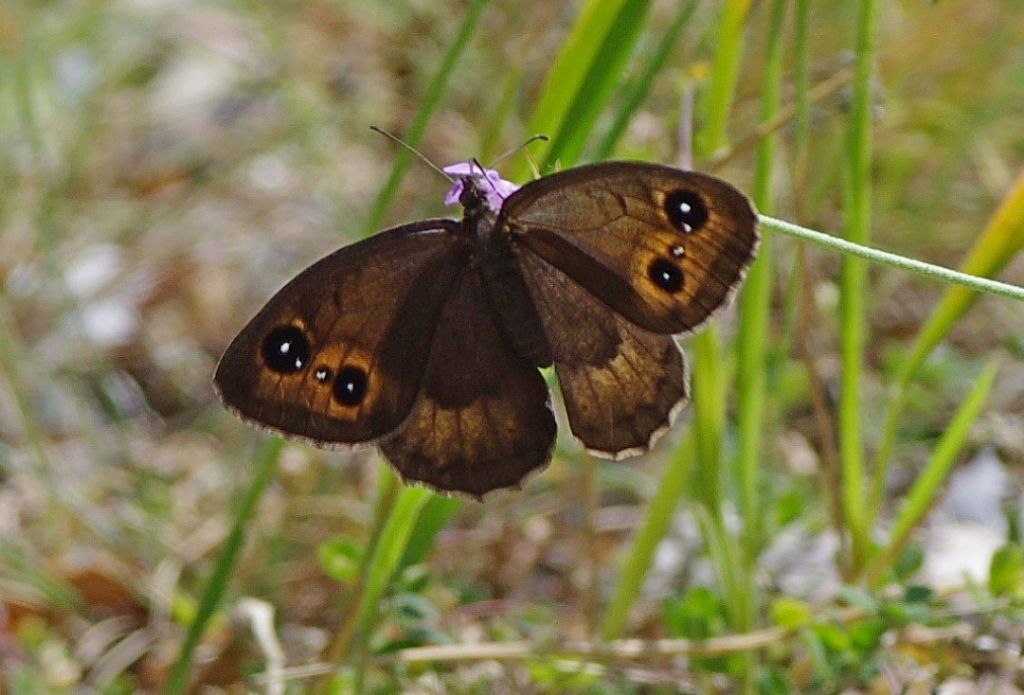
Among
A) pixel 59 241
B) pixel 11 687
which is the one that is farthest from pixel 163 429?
pixel 11 687

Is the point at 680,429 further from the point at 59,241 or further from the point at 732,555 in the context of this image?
the point at 59,241

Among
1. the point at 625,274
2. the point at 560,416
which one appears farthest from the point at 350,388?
the point at 560,416

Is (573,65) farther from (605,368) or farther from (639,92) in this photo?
(605,368)

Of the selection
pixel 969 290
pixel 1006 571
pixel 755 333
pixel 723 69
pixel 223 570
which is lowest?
pixel 223 570

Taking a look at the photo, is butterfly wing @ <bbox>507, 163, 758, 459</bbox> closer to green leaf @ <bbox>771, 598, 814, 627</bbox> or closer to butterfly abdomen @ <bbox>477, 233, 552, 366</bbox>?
butterfly abdomen @ <bbox>477, 233, 552, 366</bbox>

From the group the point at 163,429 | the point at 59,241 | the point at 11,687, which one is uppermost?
the point at 59,241

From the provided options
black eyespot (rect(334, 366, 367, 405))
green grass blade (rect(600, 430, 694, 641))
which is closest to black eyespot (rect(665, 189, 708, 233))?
black eyespot (rect(334, 366, 367, 405))

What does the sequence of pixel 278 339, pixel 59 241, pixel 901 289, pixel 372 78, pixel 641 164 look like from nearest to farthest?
pixel 641 164
pixel 278 339
pixel 901 289
pixel 59 241
pixel 372 78
